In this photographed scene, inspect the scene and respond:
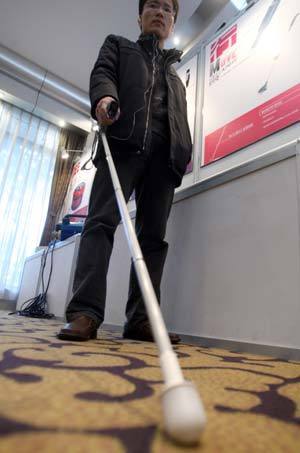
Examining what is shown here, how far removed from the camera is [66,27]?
3.21m

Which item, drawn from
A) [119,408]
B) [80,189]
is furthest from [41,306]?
[119,408]

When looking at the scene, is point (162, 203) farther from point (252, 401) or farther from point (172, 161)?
point (252, 401)

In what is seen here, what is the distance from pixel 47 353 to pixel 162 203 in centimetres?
78

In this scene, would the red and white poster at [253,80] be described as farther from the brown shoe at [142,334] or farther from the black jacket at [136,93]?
the brown shoe at [142,334]

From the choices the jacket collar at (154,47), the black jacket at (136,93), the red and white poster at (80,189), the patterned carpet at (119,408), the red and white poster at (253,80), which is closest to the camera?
the patterned carpet at (119,408)

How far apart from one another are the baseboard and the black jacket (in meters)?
0.63

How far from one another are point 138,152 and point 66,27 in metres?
2.76

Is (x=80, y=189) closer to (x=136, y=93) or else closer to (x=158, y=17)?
(x=158, y=17)

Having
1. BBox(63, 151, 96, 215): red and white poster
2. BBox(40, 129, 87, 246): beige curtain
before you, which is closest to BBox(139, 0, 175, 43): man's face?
BBox(63, 151, 96, 215): red and white poster

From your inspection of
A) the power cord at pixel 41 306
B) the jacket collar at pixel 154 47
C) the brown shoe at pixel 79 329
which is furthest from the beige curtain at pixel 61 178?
the brown shoe at pixel 79 329

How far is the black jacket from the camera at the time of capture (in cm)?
118

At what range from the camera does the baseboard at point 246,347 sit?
928 mm

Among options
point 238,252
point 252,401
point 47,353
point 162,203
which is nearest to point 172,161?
point 162,203

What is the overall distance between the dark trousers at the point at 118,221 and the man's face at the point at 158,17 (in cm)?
55
